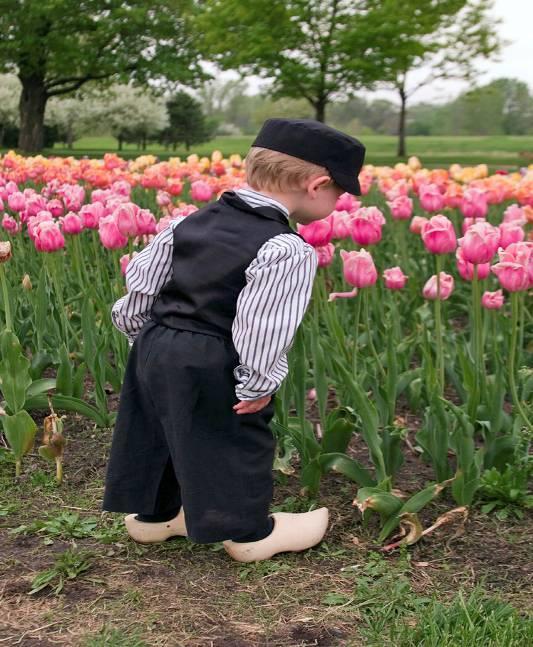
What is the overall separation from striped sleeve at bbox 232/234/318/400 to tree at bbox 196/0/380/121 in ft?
70.3

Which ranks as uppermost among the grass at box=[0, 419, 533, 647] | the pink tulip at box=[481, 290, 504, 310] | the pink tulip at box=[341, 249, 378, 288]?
the pink tulip at box=[341, 249, 378, 288]

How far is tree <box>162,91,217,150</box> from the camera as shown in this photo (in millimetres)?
42656

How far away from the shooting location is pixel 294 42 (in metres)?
23.9

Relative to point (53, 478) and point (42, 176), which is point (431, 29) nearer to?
point (42, 176)

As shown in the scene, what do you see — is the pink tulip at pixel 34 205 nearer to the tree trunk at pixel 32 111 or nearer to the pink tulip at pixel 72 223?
the pink tulip at pixel 72 223

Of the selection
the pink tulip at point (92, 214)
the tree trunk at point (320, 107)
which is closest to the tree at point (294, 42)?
the tree trunk at point (320, 107)

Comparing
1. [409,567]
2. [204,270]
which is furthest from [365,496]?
[204,270]

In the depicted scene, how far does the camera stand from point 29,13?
75.5 feet

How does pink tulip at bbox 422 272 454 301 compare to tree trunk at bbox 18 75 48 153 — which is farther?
tree trunk at bbox 18 75 48 153

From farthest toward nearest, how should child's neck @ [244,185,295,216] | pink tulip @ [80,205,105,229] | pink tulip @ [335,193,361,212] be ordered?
pink tulip @ [335,193,361,212], pink tulip @ [80,205,105,229], child's neck @ [244,185,295,216]

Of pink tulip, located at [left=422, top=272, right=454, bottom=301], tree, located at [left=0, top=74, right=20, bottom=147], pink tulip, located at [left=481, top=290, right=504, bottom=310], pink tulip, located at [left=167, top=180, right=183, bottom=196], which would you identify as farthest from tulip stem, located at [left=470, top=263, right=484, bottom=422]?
tree, located at [left=0, top=74, right=20, bottom=147]

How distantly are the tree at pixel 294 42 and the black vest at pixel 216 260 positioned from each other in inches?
837

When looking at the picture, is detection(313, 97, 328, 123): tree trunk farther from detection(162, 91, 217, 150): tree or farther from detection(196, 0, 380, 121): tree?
detection(162, 91, 217, 150): tree

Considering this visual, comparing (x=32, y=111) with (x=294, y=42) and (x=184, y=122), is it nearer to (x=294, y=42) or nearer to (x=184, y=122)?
(x=294, y=42)
